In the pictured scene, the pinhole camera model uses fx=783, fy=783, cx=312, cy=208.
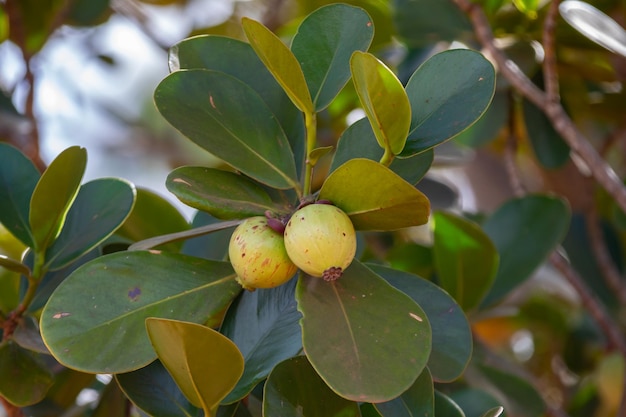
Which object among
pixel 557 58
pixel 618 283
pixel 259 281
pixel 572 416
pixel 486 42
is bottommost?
pixel 572 416

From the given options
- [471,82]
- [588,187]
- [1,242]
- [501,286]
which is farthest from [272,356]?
[588,187]

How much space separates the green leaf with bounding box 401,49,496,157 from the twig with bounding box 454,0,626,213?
41cm

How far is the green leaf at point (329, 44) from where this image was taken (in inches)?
24.8

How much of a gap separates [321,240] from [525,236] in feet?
1.95

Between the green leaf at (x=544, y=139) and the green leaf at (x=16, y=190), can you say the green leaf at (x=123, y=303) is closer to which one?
the green leaf at (x=16, y=190)

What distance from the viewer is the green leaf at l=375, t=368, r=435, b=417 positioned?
0.59 m

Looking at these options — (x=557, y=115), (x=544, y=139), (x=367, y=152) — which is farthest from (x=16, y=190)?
(x=544, y=139)

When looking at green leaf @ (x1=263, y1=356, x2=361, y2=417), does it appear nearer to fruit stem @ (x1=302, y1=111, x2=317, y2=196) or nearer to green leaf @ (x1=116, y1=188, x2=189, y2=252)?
fruit stem @ (x1=302, y1=111, x2=317, y2=196)

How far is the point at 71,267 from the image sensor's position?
0.75 meters

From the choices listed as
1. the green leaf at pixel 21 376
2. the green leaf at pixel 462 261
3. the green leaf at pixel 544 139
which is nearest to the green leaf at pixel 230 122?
the green leaf at pixel 21 376

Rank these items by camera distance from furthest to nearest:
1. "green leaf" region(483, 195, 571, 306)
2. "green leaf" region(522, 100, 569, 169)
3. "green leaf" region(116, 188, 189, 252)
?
"green leaf" region(522, 100, 569, 169), "green leaf" region(483, 195, 571, 306), "green leaf" region(116, 188, 189, 252)

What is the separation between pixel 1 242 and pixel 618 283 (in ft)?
3.23

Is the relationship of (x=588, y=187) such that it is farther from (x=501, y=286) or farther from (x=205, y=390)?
(x=205, y=390)

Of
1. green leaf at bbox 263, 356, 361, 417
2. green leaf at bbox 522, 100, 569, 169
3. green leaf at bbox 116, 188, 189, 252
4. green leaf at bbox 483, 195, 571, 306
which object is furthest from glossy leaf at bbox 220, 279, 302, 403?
green leaf at bbox 522, 100, 569, 169
